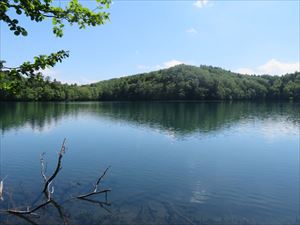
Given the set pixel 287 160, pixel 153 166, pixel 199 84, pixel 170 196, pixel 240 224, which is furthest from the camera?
pixel 199 84

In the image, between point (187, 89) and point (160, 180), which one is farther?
point (187, 89)

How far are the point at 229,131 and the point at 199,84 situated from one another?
415 feet

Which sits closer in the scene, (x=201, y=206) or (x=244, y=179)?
(x=201, y=206)

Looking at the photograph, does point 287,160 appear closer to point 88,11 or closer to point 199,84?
point 88,11

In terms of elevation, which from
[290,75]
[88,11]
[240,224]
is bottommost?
[240,224]

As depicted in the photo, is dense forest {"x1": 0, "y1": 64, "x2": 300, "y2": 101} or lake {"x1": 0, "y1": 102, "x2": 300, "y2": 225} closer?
lake {"x1": 0, "y1": 102, "x2": 300, "y2": 225}

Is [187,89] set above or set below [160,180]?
above

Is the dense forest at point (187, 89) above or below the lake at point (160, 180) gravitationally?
above

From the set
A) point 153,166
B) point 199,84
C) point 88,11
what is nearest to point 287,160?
point 153,166

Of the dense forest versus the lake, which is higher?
the dense forest

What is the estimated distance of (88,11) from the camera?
4.73m

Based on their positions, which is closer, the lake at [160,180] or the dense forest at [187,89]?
the lake at [160,180]

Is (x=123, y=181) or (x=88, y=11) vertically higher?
(x=88, y=11)

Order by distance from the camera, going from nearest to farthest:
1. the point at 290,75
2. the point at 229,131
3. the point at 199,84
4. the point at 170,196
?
the point at 170,196 < the point at 229,131 < the point at 199,84 < the point at 290,75
